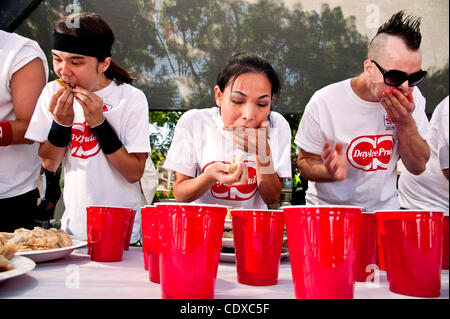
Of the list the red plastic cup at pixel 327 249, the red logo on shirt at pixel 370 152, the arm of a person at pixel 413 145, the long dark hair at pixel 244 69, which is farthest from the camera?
the long dark hair at pixel 244 69

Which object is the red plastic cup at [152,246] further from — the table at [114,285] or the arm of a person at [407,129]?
the arm of a person at [407,129]

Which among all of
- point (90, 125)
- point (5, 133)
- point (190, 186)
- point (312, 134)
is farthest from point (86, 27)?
point (312, 134)

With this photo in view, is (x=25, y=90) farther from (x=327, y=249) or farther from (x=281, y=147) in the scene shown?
(x=327, y=249)

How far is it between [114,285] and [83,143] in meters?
0.98

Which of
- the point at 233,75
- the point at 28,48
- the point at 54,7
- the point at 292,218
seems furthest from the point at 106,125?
the point at 292,218

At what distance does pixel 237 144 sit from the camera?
134 cm

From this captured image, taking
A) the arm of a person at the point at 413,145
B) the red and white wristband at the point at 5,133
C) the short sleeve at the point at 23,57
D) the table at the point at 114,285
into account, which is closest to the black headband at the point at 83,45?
the short sleeve at the point at 23,57

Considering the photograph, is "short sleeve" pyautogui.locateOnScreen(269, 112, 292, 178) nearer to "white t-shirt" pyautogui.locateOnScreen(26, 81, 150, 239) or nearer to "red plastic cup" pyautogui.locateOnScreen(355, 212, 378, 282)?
"white t-shirt" pyautogui.locateOnScreen(26, 81, 150, 239)

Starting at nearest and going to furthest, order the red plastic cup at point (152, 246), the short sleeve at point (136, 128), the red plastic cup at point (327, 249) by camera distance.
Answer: the red plastic cup at point (327, 249) < the red plastic cup at point (152, 246) < the short sleeve at point (136, 128)

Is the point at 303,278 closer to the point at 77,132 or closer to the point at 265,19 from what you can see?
the point at 77,132

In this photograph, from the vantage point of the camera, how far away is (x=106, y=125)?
1.35 meters

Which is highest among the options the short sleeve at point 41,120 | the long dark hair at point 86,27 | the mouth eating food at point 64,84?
the long dark hair at point 86,27

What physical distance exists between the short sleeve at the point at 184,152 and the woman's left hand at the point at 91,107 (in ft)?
1.24

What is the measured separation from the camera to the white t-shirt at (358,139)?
1198 mm
